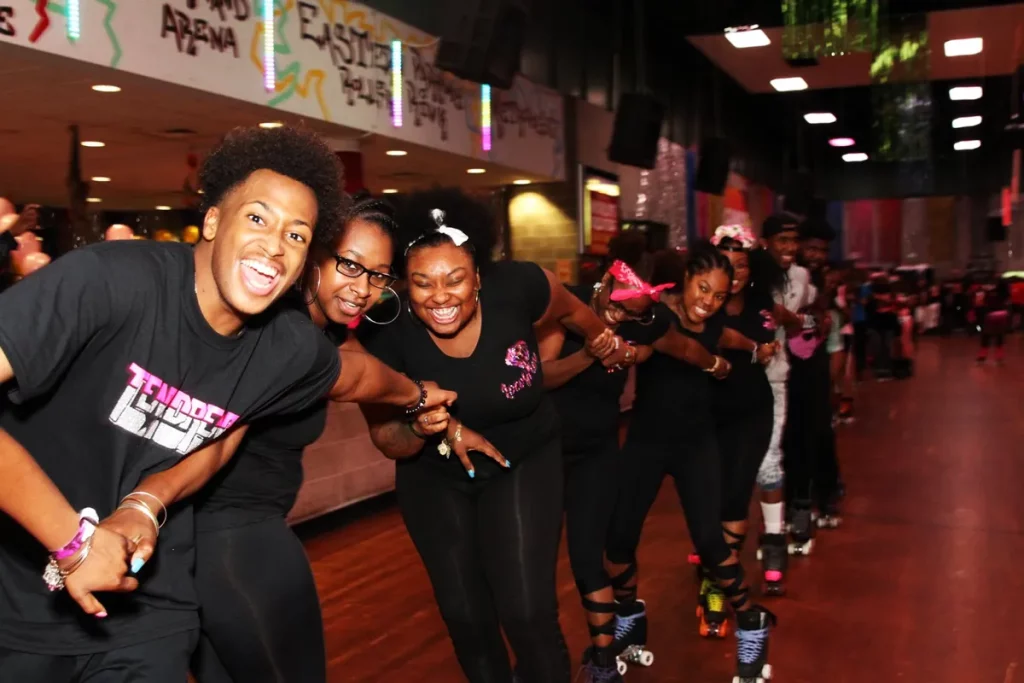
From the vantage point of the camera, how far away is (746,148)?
1575 cm

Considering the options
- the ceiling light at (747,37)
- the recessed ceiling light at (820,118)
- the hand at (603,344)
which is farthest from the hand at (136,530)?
the recessed ceiling light at (820,118)

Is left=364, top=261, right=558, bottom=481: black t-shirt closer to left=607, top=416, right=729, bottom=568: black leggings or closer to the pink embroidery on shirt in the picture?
the pink embroidery on shirt

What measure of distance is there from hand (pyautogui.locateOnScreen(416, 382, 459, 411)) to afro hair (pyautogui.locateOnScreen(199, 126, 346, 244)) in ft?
1.88

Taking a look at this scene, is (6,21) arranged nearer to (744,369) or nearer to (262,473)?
(262,473)

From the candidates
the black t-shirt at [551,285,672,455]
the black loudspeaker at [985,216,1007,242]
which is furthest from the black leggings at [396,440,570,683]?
the black loudspeaker at [985,216,1007,242]

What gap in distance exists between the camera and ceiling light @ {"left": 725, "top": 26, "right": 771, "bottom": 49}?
9.70 metres

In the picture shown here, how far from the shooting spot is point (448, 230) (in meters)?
2.50

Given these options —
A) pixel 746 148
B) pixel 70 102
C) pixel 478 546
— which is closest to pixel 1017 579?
pixel 478 546

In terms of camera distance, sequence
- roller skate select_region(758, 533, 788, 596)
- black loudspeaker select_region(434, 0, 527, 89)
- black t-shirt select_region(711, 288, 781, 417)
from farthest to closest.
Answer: black loudspeaker select_region(434, 0, 527, 89), roller skate select_region(758, 533, 788, 596), black t-shirt select_region(711, 288, 781, 417)

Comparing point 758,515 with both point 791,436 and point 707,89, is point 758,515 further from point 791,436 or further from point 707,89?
point 707,89

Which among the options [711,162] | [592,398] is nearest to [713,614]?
[592,398]

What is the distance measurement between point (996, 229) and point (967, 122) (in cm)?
506

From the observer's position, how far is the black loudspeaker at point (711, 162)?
38.3 ft

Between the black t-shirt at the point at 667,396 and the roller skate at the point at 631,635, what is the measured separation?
2.07ft
